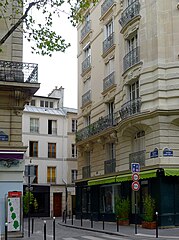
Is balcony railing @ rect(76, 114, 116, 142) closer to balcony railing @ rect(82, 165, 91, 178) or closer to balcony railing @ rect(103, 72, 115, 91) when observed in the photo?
balcony railing @ rect(103, 72, 115, 91)

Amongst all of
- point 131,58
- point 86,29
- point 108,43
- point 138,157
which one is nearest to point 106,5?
point 108,43

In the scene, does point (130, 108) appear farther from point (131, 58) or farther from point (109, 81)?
point (109, 81)

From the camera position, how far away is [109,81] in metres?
32.1

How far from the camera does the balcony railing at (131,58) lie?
88.0 ft

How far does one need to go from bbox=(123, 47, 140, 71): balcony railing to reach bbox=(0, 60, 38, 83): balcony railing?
789 centimetres

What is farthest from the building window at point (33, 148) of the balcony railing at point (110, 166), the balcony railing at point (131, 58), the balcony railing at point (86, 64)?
the balcony railing at point (131, 58)

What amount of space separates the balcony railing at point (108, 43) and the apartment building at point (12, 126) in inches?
A: 490

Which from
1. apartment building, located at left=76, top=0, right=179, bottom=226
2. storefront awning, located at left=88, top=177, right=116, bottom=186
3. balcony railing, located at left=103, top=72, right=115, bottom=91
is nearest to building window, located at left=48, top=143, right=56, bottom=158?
apartment building, located at left=76, top=0, right=179, bottom=226

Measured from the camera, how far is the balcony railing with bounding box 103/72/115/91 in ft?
103

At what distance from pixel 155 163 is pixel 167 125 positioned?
80.1 inches

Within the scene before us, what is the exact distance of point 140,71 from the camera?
26031mm

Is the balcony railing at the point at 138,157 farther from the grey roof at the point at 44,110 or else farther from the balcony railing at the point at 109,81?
the grey roof at the point at 44,110

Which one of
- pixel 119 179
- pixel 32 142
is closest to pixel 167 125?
pixel 119 179

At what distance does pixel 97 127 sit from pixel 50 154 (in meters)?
18.4
